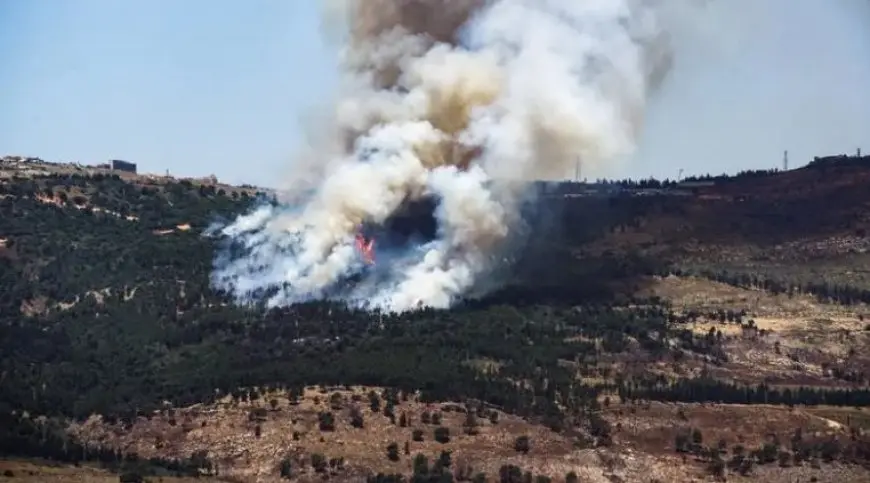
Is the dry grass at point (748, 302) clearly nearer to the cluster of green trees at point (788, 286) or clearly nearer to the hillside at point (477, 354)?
the hillside at point (477, 354)

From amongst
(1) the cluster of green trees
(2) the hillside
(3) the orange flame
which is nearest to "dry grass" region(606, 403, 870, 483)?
(2) the hillside

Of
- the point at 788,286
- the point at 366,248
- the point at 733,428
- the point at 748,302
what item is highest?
the point at 788,286

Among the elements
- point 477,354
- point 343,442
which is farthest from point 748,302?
point 343,442

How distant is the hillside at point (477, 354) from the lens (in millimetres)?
89438

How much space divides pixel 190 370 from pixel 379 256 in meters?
23.0

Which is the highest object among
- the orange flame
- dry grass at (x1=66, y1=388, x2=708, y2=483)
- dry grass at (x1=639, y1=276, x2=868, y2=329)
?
the orange flame

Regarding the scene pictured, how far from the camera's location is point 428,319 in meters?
116

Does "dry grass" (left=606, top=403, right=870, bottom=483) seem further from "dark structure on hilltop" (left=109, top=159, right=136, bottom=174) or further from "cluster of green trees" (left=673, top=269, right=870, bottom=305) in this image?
"dark structure on hilltop" (left=109, top=159, right=136, bottom=174)

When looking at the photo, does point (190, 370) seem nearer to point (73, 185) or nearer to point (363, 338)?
point (363, 338)

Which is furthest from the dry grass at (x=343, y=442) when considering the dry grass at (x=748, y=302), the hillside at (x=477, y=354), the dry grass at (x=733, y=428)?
the dry grass at (x=748, y=302)

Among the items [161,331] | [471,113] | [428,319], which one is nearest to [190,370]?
[161,331]

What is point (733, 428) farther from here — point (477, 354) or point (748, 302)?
point (748, 302)

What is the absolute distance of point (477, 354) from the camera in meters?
110

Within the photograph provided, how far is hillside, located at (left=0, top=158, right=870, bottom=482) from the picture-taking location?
89.4 m
